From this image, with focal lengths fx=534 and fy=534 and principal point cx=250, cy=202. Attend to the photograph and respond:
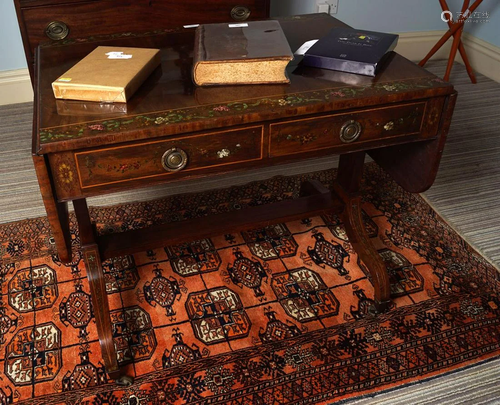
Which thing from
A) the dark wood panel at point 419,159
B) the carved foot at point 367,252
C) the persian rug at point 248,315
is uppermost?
the dark wood panel at point 419,159

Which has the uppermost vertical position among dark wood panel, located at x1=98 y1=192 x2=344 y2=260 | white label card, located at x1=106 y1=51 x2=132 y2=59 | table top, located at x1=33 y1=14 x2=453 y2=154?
white label card, located at x1=106 y1=51 x2=132 y2=59

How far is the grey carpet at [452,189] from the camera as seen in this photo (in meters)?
1.68

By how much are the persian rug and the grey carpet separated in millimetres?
61

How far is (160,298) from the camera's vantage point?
197 cm

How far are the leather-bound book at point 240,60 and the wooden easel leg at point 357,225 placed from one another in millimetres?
613

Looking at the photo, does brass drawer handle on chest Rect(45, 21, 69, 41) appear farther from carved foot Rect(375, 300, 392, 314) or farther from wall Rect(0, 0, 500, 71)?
carved foot Rect(375, 300, 392, 314)

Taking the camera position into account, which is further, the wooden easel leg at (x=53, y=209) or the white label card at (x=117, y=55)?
the white label card at (x=117, y=55)

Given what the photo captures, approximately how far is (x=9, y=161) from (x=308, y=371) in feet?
6.46

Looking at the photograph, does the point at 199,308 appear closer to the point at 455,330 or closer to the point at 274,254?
the point at 274,254

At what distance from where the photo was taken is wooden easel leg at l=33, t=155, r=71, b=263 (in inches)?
50.3

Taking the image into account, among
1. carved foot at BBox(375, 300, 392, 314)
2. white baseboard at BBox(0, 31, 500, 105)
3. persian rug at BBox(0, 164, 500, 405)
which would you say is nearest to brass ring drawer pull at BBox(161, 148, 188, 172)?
persian rug at BBox(0, 164, 500, 405)

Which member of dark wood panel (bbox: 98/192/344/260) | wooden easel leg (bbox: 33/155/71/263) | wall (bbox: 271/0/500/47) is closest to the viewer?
wooden easel leg (bbox: 33/155/71/263)

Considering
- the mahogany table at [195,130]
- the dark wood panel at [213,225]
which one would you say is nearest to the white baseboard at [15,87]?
the mahogany table at [195,130]

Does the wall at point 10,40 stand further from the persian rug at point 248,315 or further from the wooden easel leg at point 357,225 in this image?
the wooden easel leg at point 357,225
